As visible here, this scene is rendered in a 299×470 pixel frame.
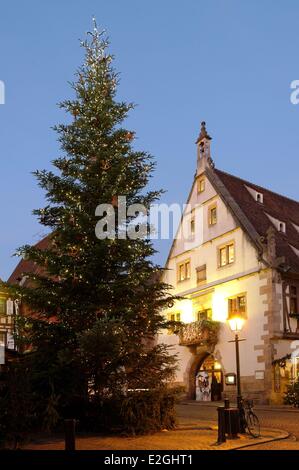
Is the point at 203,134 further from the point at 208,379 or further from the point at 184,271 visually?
the point at 208,379

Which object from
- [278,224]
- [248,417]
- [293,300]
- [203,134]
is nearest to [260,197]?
[278,224]

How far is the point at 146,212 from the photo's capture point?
1873cm

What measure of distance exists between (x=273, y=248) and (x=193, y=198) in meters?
8.66

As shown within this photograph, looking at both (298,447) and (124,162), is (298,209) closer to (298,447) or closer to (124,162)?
(124,162)

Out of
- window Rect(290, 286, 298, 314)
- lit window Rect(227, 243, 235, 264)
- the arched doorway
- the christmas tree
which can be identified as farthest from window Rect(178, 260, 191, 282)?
the christmas tree

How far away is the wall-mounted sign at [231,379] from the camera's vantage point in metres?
31.9

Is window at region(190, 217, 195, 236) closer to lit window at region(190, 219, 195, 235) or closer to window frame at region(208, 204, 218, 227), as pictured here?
lit window at region(190, 219, 195, 235)

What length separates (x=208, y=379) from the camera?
35156mm

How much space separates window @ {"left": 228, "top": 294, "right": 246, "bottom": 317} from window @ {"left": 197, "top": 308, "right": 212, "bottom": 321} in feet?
6.96

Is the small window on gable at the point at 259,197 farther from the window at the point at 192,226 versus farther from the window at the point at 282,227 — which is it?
the window at the point at 192,226

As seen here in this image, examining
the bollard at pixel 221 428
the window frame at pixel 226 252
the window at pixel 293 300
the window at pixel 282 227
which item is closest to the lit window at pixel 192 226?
the window frame at pixel 226 252

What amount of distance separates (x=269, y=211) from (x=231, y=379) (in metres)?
11.0
